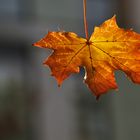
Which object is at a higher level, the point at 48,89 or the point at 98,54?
the point at 98,54

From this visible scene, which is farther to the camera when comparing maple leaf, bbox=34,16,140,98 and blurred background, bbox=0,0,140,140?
blurred background, bbox=0,0,140,140

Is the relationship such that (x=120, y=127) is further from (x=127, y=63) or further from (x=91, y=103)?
(x=127, y=63)

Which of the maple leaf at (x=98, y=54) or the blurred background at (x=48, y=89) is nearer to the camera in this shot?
the maple leaf at (x=98, y=54)

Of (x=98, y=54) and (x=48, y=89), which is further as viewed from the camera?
(x=48, y=89)

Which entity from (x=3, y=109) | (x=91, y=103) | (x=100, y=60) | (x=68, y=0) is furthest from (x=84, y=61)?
(x=68, y=0)
